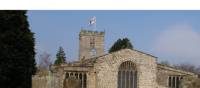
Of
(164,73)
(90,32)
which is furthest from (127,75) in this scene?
(90,32)

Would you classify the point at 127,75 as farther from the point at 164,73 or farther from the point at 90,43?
the point at 90,43

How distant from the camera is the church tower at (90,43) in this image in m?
47.6

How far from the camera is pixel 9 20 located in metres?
17.1

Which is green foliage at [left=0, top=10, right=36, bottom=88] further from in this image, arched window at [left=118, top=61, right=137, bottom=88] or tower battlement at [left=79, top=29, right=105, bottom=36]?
tower battlement at [left=79, top=29, right=105, bottom=36]

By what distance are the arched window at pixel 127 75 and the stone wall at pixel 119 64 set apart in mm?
280

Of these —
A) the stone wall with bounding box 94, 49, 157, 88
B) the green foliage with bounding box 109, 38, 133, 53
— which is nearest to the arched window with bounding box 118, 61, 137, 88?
the stone wall with bounding box 94, 49, 157, 88

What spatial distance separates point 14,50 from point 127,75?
58.5 feet

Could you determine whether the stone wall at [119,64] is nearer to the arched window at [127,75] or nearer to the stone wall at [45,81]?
the arched window at [127,75]

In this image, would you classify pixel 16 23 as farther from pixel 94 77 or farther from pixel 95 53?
pixel 95 53

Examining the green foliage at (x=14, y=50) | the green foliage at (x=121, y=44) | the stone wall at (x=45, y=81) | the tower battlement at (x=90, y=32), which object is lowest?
the stone wall at (x=45, y=81)

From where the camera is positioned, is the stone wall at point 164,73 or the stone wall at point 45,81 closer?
the stone wall at point 45,81

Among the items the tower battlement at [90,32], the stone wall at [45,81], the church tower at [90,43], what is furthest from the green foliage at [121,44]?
the stone wall at [45,81]

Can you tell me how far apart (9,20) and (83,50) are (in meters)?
30.8
